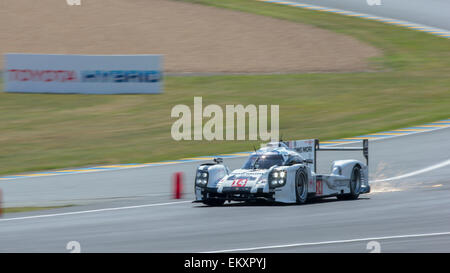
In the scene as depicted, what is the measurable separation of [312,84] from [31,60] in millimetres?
10965

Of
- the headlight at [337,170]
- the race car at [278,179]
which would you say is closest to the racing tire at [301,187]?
the race car at [278,179]

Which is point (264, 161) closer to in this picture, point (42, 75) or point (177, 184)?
point (177, 184)

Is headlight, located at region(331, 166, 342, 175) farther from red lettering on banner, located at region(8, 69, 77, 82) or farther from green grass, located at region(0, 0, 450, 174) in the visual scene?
red lettering on banner, located at region(8, 69, 77, 82)

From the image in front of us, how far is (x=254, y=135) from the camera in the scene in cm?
2444

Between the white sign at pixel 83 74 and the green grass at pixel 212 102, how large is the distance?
0.40 metres

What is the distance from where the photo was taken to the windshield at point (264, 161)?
49.1ft

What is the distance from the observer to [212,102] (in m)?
29.3

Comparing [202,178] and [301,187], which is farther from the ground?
[202,178]

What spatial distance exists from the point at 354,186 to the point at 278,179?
2.53 m

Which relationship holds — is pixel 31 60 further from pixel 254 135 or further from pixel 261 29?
pixel 261 29

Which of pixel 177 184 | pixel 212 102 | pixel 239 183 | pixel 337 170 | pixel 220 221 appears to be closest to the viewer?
pixel 220 221

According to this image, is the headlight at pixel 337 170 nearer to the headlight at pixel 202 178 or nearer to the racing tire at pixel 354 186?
the racing tire at pixel 354 186
